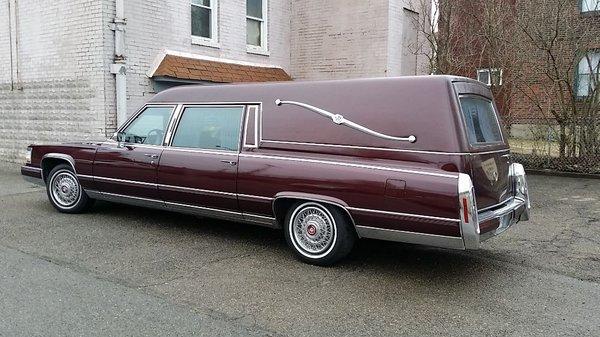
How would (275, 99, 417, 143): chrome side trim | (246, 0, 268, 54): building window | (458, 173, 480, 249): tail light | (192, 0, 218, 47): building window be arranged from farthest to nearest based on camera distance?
1. (246, 0, 268, 54): building window
2. (192, 0, 218, 47): building window
3. (275, 99, 417, 143): chrome side trim
4. (458, 173, 480, 249): tail light

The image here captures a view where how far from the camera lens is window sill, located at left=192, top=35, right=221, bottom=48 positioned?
11.6m

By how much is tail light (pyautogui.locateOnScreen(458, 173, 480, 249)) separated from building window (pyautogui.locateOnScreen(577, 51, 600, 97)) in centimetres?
831

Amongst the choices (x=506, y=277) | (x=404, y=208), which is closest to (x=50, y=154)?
(x=404, y=208)

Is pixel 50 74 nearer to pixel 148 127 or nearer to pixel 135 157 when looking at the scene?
pixel 148 127

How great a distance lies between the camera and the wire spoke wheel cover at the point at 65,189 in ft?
23.1

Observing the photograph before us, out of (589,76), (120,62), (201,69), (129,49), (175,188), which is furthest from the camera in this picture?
(201,69)

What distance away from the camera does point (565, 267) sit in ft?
17.2

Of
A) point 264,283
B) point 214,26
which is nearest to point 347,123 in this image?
point 264,283

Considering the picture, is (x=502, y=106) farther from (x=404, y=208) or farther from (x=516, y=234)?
(x=404, y=208)

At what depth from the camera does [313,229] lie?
5082 millimetres

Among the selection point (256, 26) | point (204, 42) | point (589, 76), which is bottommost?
point (589, 76)

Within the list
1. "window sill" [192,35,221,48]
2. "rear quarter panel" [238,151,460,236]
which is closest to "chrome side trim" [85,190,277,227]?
"rear quarter panel" [238,151,460,236]

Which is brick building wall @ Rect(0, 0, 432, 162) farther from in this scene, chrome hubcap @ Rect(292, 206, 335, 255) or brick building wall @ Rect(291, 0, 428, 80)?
chrome hubcap @ Rect(292, 206, 335, 255)

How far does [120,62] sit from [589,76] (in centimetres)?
951
